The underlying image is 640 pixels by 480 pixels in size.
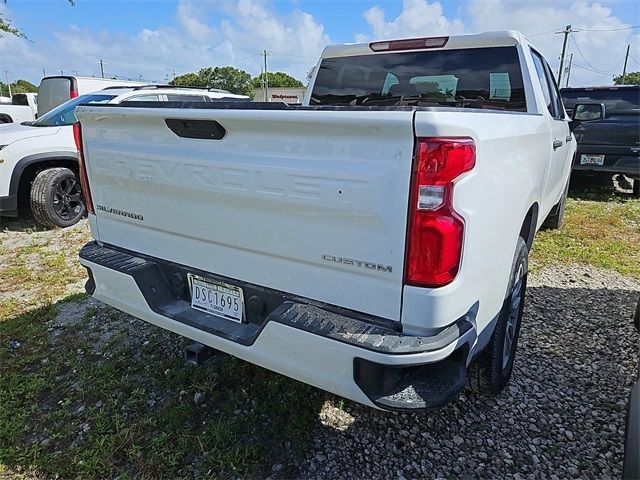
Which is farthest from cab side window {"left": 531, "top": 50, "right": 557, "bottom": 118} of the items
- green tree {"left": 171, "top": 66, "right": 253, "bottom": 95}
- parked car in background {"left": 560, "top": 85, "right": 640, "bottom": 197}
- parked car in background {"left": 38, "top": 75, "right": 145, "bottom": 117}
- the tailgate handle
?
green tree {"left": 171, "top": 66, "right": 253, "bottom": 95}

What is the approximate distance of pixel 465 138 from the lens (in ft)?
5.21

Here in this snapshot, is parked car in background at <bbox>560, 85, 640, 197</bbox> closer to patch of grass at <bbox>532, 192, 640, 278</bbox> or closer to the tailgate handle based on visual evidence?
patch of grass at <bbox>532, 192, 640, 278</bbox>

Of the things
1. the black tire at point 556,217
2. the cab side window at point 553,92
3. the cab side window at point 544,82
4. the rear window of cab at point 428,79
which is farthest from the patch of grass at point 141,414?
the black tire at point 556,217

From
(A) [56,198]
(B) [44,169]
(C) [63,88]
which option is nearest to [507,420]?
(A) [56,198]

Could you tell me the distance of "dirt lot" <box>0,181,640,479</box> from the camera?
222 cm

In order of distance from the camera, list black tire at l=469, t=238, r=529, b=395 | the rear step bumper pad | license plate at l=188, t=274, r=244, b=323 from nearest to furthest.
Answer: the rear step bumper pad → license plate at l=188, t=274, r=244, b=323 → black tire at l=469, t=238, r=529, b=395

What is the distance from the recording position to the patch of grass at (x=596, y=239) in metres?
4.91

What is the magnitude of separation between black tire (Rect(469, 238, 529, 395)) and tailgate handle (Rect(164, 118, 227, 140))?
162 cm

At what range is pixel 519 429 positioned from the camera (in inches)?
96.7

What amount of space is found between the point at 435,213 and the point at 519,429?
157 cm

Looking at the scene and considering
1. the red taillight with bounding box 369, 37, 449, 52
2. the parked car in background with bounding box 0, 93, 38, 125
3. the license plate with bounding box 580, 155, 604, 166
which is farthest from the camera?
the parked car in background with bounding box 0, 93, 38, 125

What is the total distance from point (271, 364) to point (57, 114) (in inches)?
233

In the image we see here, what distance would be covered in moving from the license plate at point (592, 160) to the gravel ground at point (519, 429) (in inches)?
205

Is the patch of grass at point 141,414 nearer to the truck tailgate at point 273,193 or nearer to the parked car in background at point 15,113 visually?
the truck tailgate at point 273,193
